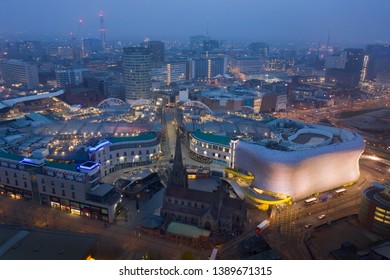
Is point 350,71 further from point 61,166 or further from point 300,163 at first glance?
point 61,166

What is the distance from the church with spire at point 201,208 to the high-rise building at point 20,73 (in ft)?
367

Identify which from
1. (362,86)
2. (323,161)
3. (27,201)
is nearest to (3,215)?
(27,201)

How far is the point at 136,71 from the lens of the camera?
10725 centimetres

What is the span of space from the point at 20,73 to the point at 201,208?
413ft

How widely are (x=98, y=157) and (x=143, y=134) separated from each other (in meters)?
12.0

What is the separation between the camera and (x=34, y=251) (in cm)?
2673

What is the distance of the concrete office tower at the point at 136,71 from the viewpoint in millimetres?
106500

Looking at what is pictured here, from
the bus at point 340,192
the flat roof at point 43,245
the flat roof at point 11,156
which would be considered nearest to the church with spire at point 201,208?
the flat roof at point 43,245

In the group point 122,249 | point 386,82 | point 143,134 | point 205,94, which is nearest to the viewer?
point 122,249

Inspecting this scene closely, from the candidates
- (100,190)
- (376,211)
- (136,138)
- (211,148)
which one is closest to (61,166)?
(100,190)

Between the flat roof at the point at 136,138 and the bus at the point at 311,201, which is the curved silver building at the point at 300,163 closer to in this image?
the bus at the point at 311,201

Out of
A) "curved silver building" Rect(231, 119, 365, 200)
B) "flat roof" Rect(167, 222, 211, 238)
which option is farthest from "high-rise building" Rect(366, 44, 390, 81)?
"flat roof" Rect(167, 222, 211, 238)

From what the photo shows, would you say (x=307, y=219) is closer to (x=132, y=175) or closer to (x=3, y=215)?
(x=132, y=175)

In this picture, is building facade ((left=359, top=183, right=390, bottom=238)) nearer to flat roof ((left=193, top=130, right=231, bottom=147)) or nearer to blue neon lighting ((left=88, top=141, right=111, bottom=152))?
flat roof ((left=193, top=130, right=231, bottom=147))
